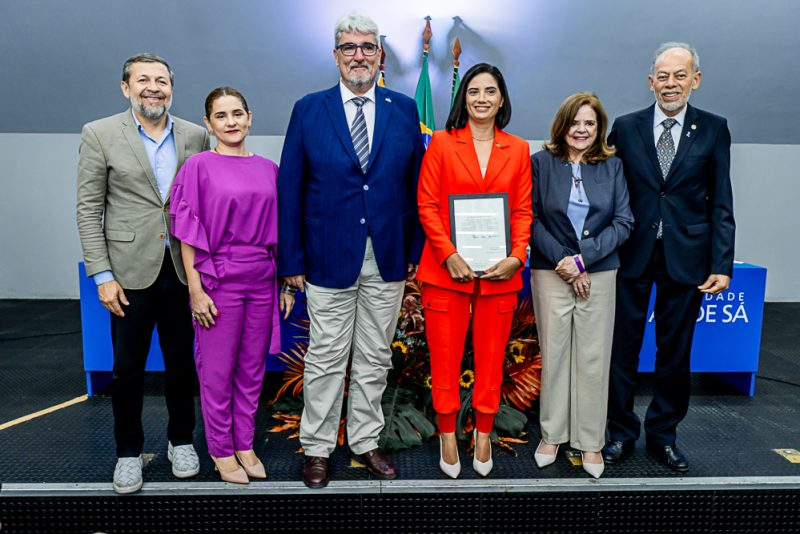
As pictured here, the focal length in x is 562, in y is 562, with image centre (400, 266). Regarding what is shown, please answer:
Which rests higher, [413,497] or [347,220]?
[347,220]

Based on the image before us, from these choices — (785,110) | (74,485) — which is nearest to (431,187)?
(74,485)

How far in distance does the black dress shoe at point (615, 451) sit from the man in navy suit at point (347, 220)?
0.88m

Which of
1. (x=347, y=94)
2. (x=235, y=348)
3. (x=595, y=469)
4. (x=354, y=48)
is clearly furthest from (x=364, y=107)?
(x=595, y=469)

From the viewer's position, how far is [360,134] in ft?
6.42

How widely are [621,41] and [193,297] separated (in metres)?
3.51

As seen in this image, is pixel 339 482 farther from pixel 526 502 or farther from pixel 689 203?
pixel 689 203

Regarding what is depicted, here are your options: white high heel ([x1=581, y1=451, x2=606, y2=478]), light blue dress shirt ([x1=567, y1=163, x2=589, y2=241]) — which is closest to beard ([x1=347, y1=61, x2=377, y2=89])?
light blue dress shirt ([x1=567, y1=163, x2=589, y2=241])

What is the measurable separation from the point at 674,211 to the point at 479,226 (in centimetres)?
75

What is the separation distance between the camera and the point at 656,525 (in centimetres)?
205

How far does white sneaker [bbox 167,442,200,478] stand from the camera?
81.2 inches

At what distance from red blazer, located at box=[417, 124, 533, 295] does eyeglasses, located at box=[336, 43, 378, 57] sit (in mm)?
359

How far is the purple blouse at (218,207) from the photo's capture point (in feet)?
6.07

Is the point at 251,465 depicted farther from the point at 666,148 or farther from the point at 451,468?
the point at 666,148

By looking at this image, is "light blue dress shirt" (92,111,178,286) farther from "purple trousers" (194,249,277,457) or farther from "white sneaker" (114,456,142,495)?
"white sneaker" (114,456,142,495)
